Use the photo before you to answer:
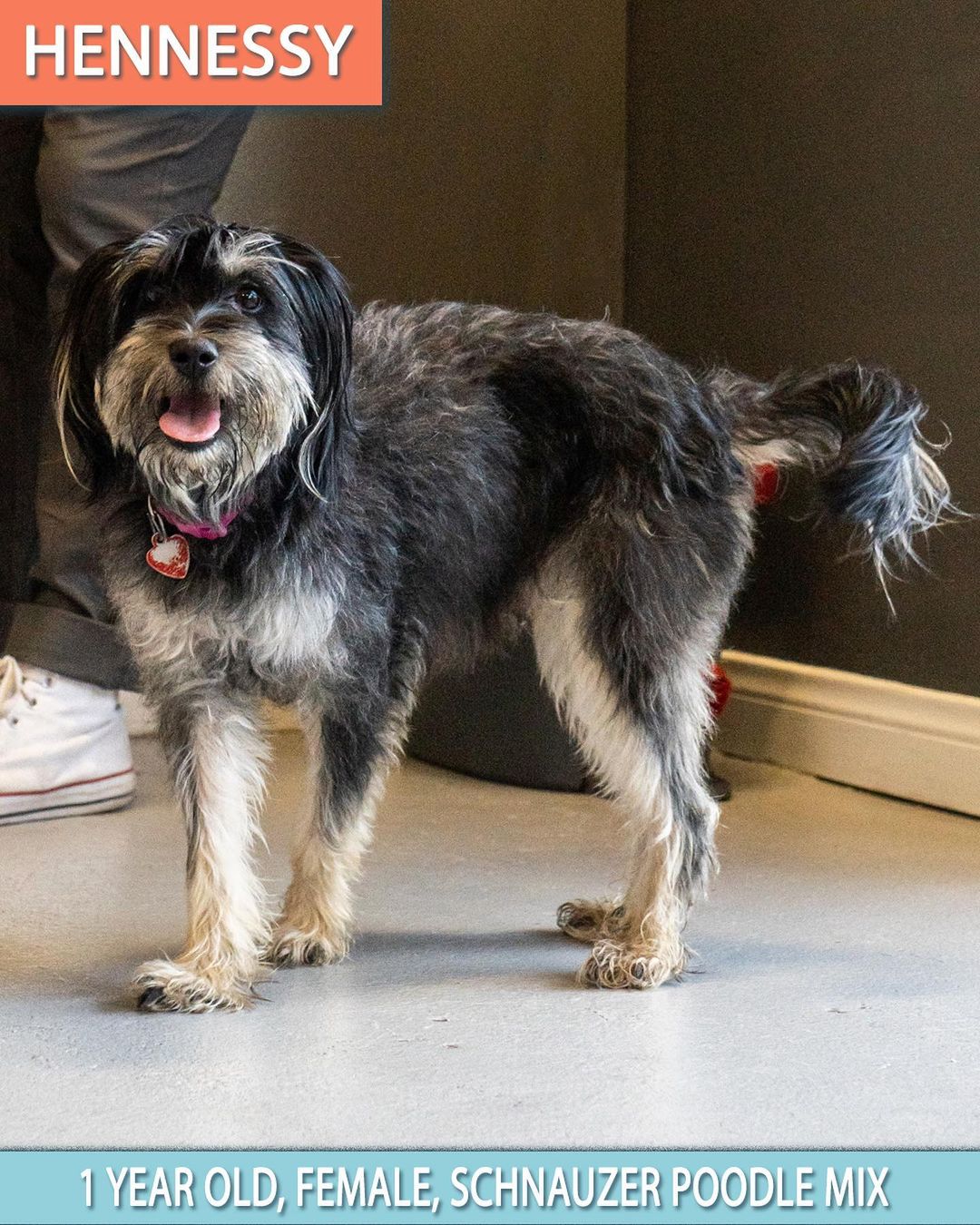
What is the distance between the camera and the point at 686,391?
2.13 metres

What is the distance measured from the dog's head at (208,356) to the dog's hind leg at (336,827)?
339mm

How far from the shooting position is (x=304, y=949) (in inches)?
83.6

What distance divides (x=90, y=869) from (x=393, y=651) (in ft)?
2.54

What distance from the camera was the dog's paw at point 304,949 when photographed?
2.12 m

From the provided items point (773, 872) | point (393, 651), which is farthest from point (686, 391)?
point (773, 872)

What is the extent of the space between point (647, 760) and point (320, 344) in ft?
2.32

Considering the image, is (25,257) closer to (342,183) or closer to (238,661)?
(342,183)

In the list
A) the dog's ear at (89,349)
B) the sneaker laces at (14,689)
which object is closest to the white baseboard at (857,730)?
the sneaker laces at (14,689)

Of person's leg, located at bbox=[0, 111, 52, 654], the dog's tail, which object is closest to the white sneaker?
person's leg, located at bbox=[0, 111, 52, 654]

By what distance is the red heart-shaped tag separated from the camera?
6.29 feet

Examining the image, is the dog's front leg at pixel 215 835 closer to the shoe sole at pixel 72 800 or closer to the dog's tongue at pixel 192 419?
the dog's tongue at pixel 192 419

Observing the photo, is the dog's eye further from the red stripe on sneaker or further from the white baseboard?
the white baseboard

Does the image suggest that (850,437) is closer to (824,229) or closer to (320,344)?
(320,344)

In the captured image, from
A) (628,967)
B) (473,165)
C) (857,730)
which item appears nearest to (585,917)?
(628,967)
